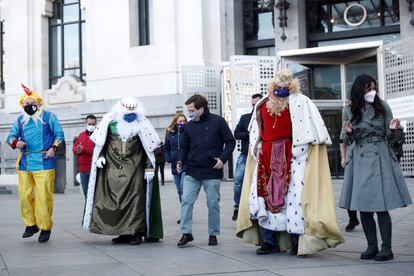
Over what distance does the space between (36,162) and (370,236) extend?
14.4 ft

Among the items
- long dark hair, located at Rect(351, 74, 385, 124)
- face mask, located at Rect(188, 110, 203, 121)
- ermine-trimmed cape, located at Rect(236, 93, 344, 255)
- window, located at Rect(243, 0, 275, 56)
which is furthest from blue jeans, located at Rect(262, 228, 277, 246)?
window, located at Rect(243, 0, 275, 56)

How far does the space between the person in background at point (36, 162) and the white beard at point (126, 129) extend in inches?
38.9

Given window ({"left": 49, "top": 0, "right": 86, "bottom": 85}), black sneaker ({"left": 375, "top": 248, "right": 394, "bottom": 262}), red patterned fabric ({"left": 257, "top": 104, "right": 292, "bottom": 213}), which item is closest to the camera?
black sneaker ({"left": 375, "top": 248, "right": 394, "bottom": 262})

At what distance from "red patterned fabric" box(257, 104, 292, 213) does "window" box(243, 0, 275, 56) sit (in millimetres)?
15489

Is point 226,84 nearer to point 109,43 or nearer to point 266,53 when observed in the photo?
point 266,53

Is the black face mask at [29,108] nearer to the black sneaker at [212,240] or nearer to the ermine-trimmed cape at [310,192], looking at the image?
the black sneaker at [212,240]

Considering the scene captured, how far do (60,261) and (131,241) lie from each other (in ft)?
4.76

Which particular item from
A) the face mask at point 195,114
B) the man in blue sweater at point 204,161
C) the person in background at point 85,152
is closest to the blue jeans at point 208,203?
the man in blue sweater at point 204,161

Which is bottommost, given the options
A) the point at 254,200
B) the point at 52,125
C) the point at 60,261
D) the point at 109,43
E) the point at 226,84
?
the point at 60,261

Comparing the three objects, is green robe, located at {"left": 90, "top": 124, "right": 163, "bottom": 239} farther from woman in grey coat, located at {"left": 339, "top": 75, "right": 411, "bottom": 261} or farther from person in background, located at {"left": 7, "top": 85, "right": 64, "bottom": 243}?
woman in grey coat, located at {"left": 339, "top": 75, "right": 411, "bottom": 261}

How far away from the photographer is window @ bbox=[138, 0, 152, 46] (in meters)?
22.3

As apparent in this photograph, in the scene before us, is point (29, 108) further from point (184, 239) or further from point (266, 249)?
point (266, 249)

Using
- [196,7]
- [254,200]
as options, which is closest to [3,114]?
[196,7]

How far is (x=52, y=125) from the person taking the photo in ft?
28.8
